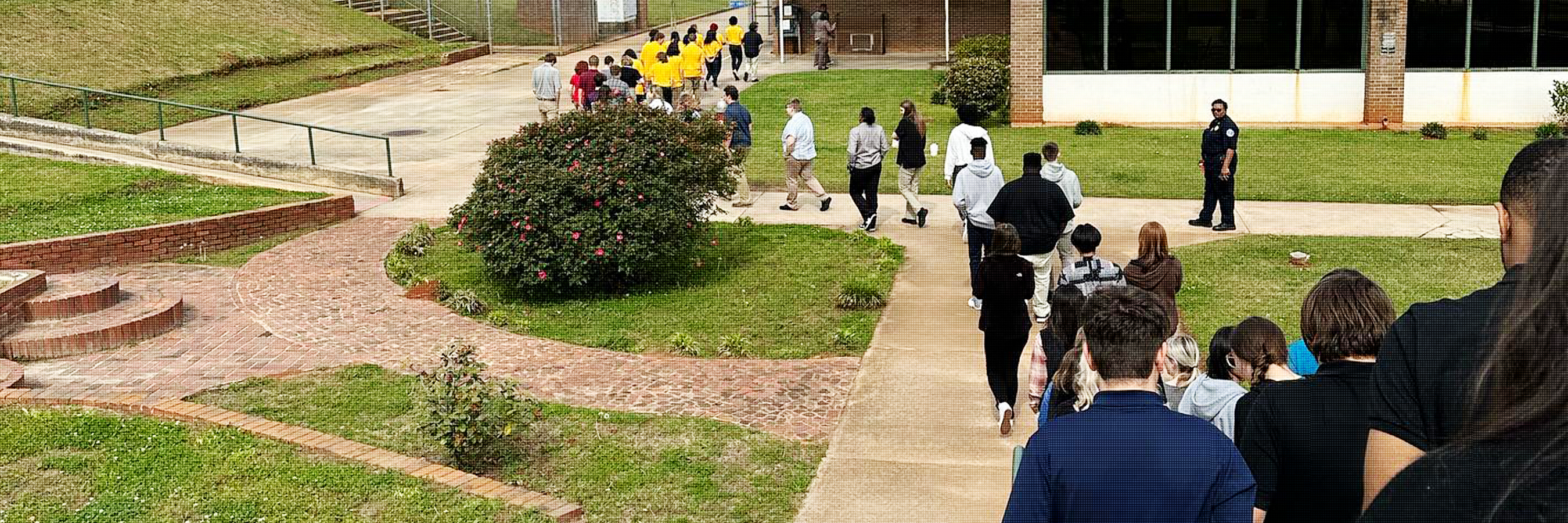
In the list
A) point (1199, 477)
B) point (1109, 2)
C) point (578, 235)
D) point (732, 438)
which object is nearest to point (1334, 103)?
point (1109, 2)

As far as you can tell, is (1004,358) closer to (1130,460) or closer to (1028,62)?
(1130,460)

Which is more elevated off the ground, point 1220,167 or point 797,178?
point 1220,167

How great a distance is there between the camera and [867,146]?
14.6 metres

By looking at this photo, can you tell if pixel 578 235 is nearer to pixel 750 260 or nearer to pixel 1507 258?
pixel 750 260

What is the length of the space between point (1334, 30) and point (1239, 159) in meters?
5.05

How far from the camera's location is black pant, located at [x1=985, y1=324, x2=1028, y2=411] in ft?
27.4

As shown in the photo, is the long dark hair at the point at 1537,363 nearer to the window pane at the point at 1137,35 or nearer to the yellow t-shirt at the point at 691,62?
the window pane at the point at 1137,35

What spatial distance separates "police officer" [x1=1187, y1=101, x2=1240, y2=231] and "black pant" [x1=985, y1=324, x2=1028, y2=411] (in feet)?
Answer: 22.0

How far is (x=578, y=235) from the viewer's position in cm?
1210

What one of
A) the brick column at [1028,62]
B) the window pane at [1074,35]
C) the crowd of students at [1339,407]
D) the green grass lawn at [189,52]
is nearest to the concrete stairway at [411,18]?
the green grass lawn at [189,52]

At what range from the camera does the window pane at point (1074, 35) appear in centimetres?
2339

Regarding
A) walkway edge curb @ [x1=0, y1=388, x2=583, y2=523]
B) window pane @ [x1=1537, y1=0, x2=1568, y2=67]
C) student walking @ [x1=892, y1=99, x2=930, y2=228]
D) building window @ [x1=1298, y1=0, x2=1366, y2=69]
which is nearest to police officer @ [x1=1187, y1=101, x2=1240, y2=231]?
student walking @ [x1=892, y1=99, x2=930, y2=228]

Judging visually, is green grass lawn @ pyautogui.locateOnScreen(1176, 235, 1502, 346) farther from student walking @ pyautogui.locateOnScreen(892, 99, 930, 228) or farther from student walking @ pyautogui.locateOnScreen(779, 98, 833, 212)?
student walking @ pyautogui.locateOnScreen(779, 98, 833, 212)

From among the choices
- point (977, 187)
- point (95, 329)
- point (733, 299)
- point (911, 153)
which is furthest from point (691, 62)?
point (95, 329)
